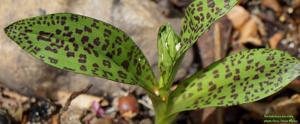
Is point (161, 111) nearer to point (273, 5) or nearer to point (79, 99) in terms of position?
point (79, 99)

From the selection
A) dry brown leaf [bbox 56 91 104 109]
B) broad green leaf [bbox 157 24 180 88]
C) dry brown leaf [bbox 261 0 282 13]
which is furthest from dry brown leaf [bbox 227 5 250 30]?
broad green leaf [bbox 157 24 180 88]

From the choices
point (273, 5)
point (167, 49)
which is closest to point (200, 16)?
point (167, 49)

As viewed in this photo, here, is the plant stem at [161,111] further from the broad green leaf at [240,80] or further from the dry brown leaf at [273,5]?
the dry brown leaf at [273,5]

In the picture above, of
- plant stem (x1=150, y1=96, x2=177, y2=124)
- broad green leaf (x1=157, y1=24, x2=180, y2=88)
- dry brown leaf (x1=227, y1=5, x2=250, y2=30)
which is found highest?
dry brown leaf (x1=227, y1=5, x2=250, y2=30)

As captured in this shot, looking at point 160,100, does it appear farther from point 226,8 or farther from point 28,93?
point 28,93

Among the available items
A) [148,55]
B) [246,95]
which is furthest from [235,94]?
[148,55]

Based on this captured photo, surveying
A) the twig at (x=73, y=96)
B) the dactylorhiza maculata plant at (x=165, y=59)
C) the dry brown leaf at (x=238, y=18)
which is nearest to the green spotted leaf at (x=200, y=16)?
the dactylorhiza maculata plant at (x=165, y=59)

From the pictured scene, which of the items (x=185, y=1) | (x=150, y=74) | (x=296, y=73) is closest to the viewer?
(x=296, y=73)

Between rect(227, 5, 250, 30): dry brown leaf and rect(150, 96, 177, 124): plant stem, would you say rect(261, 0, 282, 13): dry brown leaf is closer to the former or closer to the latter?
rect(227, 5, 250, 30): dry brown leaf
